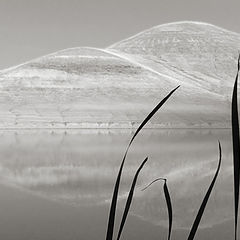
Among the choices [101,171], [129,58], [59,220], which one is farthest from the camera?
[129,58]

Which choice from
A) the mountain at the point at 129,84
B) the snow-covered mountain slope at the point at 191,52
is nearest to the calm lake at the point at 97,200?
the mountain at the point at 129,84

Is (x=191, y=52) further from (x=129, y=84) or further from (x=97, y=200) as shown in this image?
(x=97, y=200)

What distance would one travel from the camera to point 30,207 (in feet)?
51.6

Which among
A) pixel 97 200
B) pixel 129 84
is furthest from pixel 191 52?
pixel 97 200

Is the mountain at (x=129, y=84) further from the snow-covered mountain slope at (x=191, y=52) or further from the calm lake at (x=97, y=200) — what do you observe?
the calm lake at (x=97, y=200)

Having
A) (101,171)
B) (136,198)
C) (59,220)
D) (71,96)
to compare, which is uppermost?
(59,220)

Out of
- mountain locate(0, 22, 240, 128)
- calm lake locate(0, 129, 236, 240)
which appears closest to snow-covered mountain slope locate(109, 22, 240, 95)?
mountain locate(0, 22, 240, 128)

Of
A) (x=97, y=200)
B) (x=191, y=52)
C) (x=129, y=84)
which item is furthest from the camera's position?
(x=191, y=52)

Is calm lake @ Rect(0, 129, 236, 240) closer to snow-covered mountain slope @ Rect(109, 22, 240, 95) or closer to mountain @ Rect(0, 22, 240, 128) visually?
mountain @ Rect(0, 22, 240, 128)

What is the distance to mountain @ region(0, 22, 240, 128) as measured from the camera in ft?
313

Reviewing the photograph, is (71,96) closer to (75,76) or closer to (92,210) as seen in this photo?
(75,76)

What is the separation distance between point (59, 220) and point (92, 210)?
2036 millimetres

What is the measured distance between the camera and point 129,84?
103375mm

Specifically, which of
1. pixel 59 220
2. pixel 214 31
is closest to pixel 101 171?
pixel 59 220
